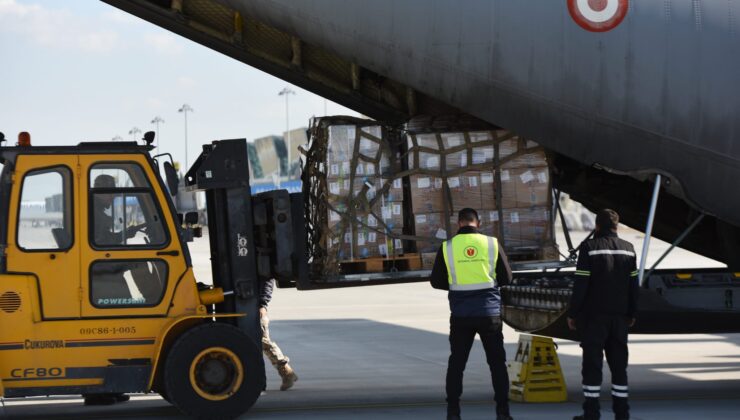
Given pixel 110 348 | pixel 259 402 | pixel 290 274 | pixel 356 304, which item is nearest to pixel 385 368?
pixel 259 402

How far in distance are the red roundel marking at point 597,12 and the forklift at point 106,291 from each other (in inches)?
156

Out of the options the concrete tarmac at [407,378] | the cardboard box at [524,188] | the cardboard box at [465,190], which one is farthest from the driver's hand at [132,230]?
the cardboard box at [524,188]

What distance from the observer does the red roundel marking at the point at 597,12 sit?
10.0 meters

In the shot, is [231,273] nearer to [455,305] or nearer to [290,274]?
[290,274]

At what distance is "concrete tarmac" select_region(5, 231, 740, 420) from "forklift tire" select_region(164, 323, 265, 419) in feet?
2.35

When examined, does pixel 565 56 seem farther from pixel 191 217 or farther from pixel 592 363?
pixel 191 217

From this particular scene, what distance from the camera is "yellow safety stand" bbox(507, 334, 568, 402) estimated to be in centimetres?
1062

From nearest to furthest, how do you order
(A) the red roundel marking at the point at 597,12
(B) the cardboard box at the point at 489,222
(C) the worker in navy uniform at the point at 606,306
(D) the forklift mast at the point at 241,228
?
(C) the worker in navy uniform at the point at 606,306 → (D) the forklift mast at the point at 241,228 → (A) the red roundel marking at the point at 597,12 → (B) the cardboard box at the point at 489,222

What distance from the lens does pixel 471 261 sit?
9.04m

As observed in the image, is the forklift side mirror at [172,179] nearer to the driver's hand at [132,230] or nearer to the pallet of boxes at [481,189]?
the driver's hand at [132,230]

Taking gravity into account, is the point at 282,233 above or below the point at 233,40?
below

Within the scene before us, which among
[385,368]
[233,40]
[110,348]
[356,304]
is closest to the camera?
[110,348]

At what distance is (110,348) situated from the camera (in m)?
8.96

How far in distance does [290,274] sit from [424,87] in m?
2.15
